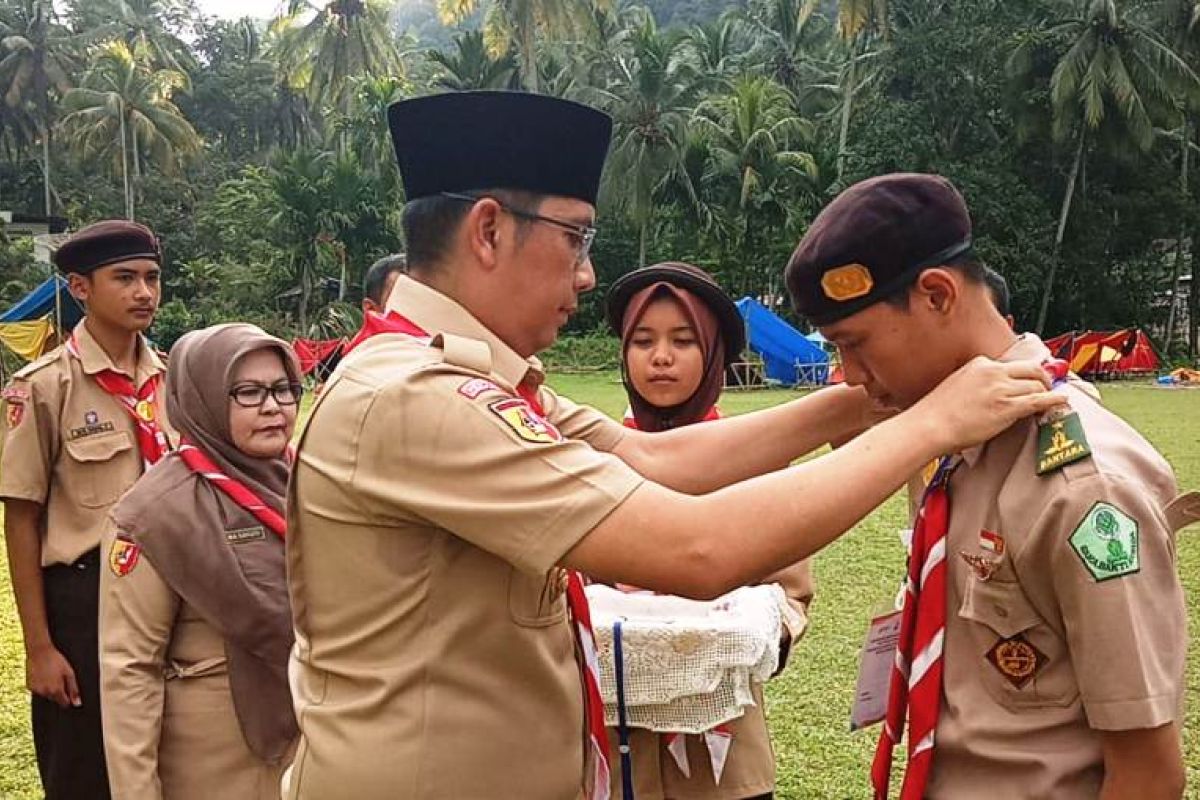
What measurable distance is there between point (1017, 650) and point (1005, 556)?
0.47ft

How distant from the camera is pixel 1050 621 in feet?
5.28

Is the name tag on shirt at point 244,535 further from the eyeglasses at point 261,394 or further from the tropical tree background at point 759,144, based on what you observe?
the tropical tree background at point 759,144

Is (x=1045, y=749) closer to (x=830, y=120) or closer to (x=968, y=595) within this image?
(x=968, y=595)

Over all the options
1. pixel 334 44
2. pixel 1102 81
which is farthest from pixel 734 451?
pixel 334 44

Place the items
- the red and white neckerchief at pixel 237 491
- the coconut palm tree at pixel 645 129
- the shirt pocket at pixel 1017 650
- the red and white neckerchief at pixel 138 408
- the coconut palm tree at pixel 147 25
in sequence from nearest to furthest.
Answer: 1. the shirt pocket at pixel 1017 650
2. the red and white neckerchief at pixel 237 491
3. the red and white neckerchief at pixel 138 408
4. the coconut palm tree at pixel 645 129
5. the coconut palm tree at pixel 147 25

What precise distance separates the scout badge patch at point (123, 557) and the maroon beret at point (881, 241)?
173 centimetres

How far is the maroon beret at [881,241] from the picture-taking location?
1.66 metres

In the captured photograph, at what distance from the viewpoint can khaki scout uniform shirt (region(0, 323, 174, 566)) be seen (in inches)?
135

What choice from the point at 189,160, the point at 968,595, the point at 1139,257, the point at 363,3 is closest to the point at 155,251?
the point at 968,595

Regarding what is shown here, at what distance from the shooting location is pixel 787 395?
21734 millimetres

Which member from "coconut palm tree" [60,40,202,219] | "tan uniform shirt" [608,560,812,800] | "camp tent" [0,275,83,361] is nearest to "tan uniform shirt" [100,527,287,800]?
"tan uniform shirt" [608,560,812,800]

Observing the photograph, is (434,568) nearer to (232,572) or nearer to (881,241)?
(881,241)

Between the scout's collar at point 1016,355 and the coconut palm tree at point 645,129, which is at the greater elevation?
the coconut palm tree at point 645,129

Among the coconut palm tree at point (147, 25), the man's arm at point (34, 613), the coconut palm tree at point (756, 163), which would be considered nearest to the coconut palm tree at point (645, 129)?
the coconut palm tree at point (756, 163)
